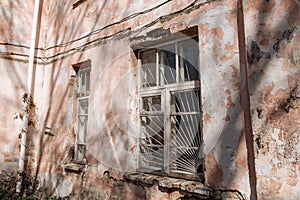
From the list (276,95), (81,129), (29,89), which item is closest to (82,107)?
(81,129)

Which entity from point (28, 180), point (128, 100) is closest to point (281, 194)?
point (128, 100)

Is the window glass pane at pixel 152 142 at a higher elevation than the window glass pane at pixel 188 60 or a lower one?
lower

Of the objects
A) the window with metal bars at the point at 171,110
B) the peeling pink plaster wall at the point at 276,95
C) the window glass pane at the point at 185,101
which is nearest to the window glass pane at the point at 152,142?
the window with metal bars at the point at 171,110

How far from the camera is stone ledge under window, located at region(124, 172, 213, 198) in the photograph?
2.23 m

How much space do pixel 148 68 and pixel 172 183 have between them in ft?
4.81

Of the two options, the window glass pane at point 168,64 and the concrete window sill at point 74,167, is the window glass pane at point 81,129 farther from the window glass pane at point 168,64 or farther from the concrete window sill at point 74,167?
the window glass pane at point 168,64

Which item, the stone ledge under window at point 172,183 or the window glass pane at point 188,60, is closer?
the stone ledge under window at point 172,183

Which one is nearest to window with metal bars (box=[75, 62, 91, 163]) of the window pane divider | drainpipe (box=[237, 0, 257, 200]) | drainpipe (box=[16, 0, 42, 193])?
drainpipe (box=[16, 0, 42, 193])

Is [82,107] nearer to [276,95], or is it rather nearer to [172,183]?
[172,183]

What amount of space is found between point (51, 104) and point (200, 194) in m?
3.41

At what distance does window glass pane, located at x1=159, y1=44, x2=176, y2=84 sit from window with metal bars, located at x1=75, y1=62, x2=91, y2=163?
5.05 ft

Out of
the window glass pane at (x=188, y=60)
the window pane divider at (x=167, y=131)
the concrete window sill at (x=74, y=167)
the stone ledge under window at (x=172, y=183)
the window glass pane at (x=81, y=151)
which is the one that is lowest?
the concrete window sill at (x=74, y=167)

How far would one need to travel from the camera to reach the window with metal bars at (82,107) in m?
4.07

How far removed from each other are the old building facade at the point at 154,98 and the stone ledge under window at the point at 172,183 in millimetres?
11
